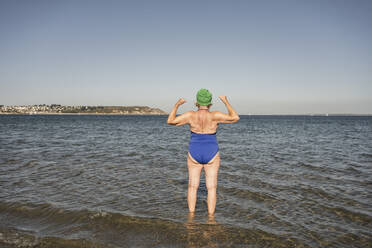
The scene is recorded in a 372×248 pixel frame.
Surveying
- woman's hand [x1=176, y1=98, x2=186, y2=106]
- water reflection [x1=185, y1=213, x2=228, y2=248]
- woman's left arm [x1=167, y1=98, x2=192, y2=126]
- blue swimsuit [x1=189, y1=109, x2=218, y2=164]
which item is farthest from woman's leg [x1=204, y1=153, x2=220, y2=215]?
woman's hand [x1=176, y1=98, x2=186, y2=106]

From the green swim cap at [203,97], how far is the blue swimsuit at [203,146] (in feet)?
2.24

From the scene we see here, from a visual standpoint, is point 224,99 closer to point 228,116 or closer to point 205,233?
point 228,116

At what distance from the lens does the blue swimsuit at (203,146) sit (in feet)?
16.5

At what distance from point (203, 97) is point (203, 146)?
1032 mm

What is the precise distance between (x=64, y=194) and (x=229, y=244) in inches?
203

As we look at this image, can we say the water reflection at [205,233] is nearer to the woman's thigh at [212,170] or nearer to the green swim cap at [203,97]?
the woman's thigh at [212,170]

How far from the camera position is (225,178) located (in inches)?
372

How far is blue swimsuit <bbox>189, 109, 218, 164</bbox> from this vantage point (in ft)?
16.5

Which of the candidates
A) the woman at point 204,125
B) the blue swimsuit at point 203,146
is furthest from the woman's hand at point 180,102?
the blue swimsuit at point 203,146

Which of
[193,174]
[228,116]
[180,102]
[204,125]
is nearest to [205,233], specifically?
[193,174]

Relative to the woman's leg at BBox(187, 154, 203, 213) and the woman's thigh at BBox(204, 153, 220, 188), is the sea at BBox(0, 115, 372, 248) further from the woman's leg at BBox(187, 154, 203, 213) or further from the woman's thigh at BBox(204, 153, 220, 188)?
the woman's thigh at BBox(204, 153, 220, 188)

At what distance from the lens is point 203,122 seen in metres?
4.95

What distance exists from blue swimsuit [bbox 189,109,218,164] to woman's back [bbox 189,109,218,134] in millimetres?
110

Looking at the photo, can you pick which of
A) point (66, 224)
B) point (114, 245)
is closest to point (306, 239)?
point (114, 245)
